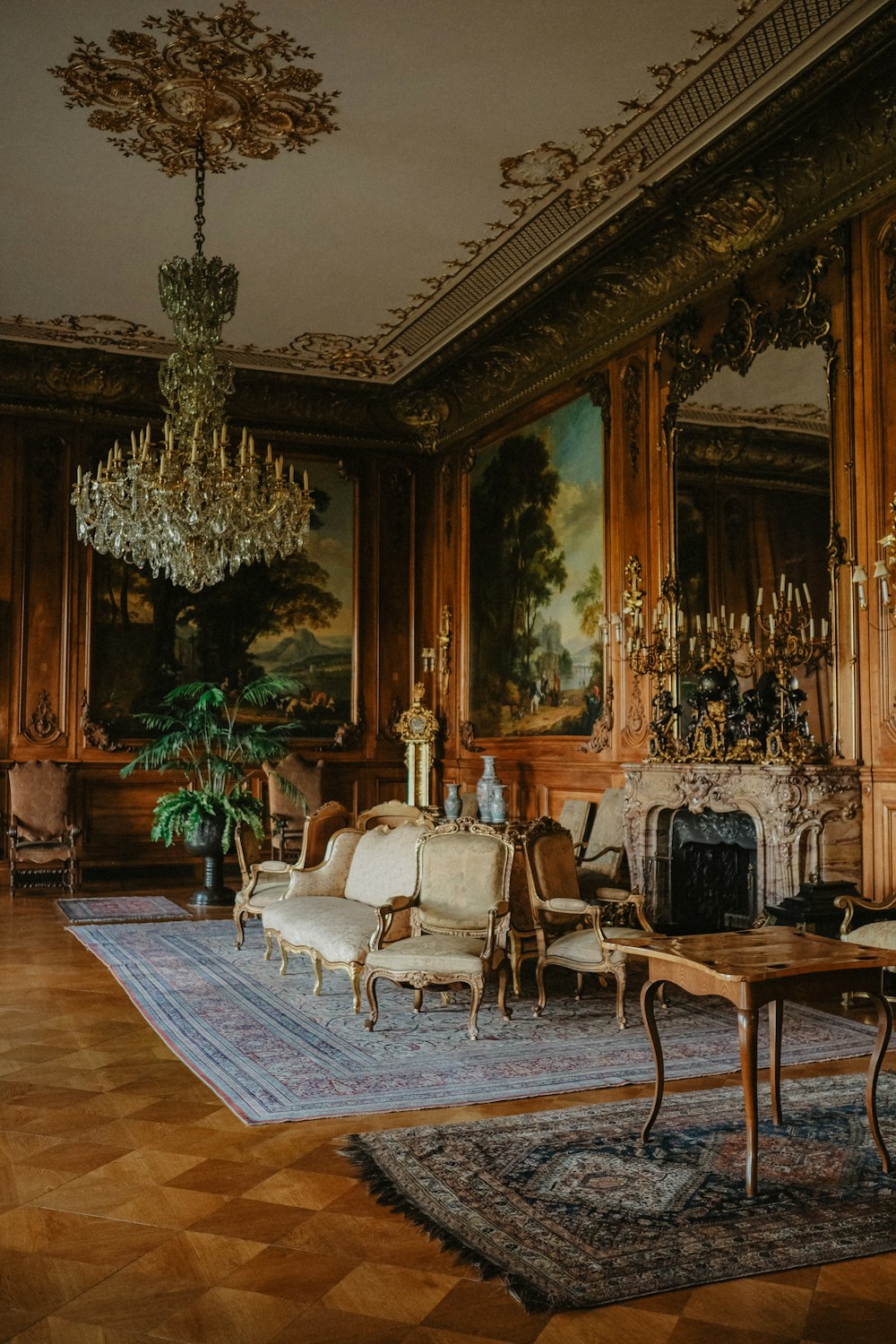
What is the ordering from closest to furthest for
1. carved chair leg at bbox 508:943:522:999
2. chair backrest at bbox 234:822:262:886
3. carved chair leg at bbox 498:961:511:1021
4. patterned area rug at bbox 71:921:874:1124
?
patterned area rug at bbox 71:921:874:1124 < carved chair leg at bbox 498:961:511:1021 < carved chair leg at bbox 508:943:522:999 < chair backrest at bbox 234:822:262:886

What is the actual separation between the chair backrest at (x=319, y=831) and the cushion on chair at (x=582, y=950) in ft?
7.07

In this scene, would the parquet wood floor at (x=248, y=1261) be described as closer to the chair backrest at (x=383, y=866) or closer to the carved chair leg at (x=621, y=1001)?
the carved chair leg at (x=621, y=1001)

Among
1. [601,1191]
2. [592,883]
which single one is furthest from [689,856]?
[601,1191]

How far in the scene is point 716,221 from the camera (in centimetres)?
859

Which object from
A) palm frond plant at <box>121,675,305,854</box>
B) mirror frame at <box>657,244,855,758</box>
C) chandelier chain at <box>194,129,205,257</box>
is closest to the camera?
mirror frame at <box>657,244,855,758</box>

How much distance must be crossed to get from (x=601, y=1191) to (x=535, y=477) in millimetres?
8789

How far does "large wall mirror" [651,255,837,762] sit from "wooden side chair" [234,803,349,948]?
248 centimetres

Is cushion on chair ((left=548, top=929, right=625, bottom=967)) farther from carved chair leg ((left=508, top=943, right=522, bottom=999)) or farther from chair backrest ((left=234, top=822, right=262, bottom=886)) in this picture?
chair backrest ((left=234, top=822, right=262, bottom=886))

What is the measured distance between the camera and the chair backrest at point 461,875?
6688mm

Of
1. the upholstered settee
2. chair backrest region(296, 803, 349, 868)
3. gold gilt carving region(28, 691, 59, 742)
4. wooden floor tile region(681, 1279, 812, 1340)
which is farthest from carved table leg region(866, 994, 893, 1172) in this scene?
gold gilt carving region(28, 691, 59, 742)

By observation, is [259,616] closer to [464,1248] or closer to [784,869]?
[784,869]

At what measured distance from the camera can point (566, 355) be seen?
438 inches

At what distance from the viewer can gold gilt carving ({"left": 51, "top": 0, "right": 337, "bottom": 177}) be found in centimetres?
700

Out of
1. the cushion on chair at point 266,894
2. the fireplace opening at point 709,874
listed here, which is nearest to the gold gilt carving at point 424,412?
the fireplace opening at point 709,874
